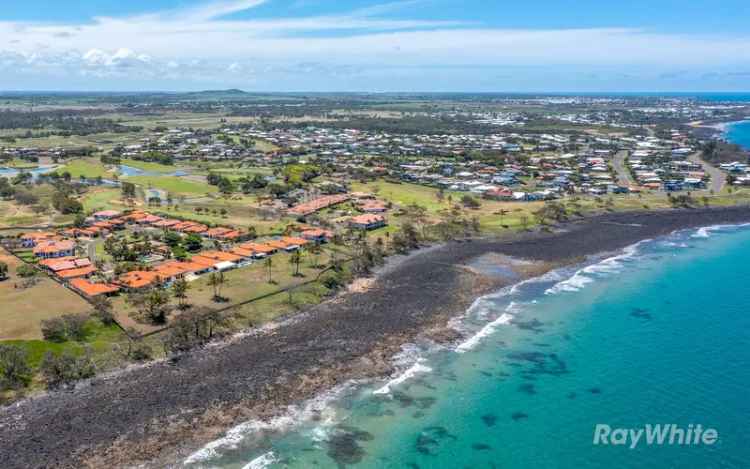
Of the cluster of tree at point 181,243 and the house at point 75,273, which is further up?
the cluster of tree at point 181,243

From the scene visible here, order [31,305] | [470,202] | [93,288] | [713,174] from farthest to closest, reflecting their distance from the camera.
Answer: [713,174]
[470,202]
[93,288]
[31,305]

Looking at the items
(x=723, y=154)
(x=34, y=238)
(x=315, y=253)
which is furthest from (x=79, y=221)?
(x=723, y=154)

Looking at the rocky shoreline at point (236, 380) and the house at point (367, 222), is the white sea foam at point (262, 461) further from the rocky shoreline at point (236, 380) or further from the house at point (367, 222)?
the house at point (367, 222)

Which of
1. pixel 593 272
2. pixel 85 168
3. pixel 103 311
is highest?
pixel 85 168

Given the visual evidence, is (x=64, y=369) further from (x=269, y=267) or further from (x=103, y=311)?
(x=269, y=267)

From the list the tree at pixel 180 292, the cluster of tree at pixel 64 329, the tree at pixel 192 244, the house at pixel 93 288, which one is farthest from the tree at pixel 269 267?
the cluster of tree at pixel 64 329
